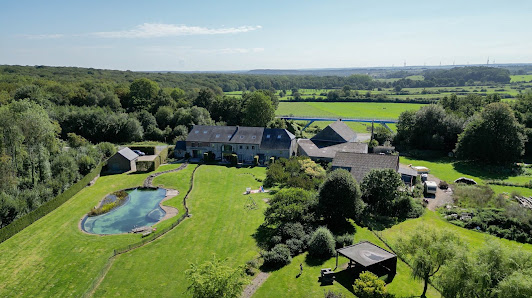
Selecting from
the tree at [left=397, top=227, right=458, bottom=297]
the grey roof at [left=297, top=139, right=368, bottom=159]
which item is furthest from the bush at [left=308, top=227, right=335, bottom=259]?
the grey roof at [left=297, top=139, right=368, bottom=159]

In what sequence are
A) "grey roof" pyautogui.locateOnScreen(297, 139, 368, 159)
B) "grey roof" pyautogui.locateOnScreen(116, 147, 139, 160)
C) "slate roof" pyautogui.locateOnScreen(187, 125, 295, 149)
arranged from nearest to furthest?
"grey roof" pyautogui.locateOnScreen(116, 147, 139, 160) < "grey roof" pyautogui.locateOnScreen(297, 139, 368, 159) < "slate roof" pyautogui.locateOnScreen(187, 125, 295, 149)

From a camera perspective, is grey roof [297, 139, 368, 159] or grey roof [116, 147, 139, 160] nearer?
grey roof [116, 147, 139, 160]

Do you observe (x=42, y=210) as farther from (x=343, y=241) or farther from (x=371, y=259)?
(x=371, y=259)

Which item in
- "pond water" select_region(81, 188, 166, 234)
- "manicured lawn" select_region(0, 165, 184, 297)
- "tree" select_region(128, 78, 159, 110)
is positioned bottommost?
"pond water" select_region(81, 188, 166, 234)

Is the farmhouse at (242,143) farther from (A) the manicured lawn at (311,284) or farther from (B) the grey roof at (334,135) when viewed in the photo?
(A) the manicured lawn at (311,284)

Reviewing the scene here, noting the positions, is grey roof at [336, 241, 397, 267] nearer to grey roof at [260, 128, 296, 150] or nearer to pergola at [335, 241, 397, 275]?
pergola at [335, 241, 397, 275]

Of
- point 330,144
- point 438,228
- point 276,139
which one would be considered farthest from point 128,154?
point 438,228

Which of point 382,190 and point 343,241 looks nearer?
point 343,241
